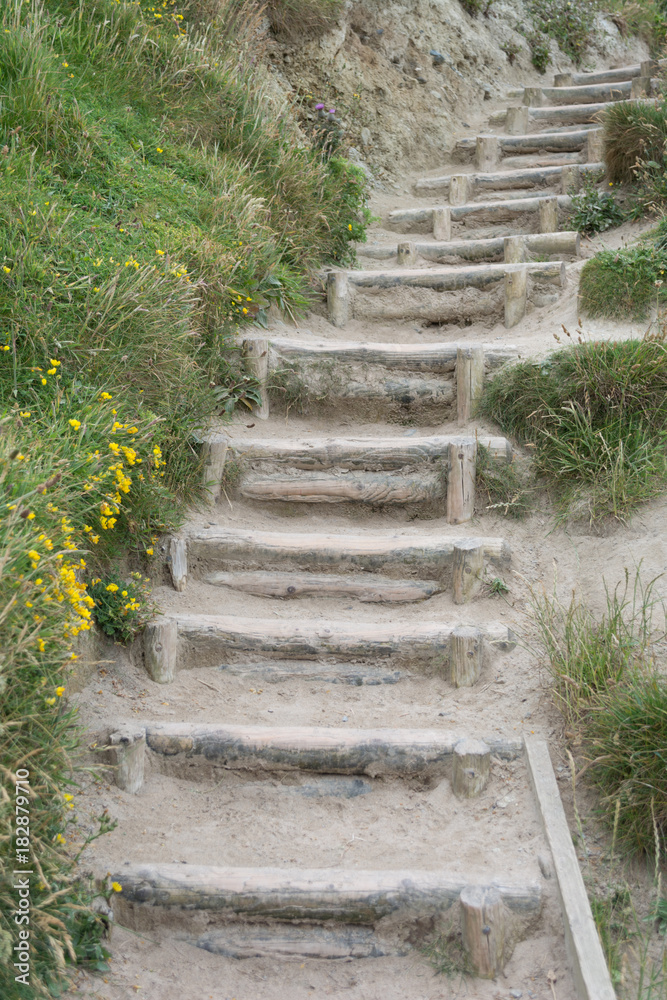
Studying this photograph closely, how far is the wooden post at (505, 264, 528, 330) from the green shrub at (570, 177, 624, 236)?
2.88 ft

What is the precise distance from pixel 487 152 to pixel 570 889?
21.5 ft

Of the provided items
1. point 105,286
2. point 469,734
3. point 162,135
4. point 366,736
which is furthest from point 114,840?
point 162,135

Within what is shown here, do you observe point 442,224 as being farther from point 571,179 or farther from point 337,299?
point 337,299

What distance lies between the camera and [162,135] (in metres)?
5.19

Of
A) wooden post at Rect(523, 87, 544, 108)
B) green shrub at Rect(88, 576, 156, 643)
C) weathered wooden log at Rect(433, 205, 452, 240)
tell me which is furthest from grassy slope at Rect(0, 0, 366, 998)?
wooden post at Rect(523, 87, 544, 108)

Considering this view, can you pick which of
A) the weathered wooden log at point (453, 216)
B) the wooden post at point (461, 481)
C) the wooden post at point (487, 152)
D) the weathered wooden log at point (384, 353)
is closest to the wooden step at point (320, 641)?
the wooden post at point (461, 481)

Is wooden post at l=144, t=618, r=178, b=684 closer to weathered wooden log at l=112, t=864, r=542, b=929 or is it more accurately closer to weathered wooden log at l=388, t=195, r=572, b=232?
weathered wooden log at l=112, t=864, r=542, b=929

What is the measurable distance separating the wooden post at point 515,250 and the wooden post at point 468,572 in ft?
9.13

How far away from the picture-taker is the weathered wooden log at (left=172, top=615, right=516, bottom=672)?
130 inches

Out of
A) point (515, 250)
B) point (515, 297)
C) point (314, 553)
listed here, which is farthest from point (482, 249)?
point (314, 553)

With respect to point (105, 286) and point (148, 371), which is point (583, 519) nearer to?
point (148, 371)

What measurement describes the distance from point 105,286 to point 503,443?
6.35ft

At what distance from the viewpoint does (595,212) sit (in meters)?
5.78

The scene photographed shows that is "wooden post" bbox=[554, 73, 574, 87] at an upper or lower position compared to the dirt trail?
upper
